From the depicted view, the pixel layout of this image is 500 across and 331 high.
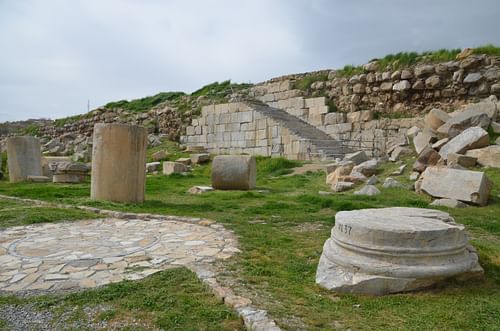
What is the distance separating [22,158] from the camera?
12.9 metres

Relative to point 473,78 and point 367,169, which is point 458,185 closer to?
point 367,169

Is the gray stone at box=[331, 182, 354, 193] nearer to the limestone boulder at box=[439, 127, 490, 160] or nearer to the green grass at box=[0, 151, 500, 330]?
the green grass at box=[0, 151, 500, 330]

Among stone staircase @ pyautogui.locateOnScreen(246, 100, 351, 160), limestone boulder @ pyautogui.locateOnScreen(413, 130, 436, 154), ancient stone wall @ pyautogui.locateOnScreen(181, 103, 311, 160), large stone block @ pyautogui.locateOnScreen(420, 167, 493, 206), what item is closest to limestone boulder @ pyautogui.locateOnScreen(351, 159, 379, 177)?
limestone boulder @ pyautogui.locateOnScreen(413, 130, 436, 154)

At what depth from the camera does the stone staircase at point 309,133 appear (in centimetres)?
1581

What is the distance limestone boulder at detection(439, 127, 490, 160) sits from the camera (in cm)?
965

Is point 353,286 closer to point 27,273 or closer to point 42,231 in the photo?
point 27,273

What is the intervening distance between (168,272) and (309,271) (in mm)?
1355

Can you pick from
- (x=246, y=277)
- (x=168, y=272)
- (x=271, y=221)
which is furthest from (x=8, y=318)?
(x=271, y=221)

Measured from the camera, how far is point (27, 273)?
12.5ft

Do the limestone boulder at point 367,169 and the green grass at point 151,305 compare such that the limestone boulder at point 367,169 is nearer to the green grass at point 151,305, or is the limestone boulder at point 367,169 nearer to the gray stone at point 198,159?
the gray stone at point 198,159

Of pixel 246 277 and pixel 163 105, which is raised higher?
pixel 163 105

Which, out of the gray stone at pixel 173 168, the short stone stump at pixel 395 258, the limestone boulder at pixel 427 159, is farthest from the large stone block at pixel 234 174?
the short stone stump at pixel 395 258

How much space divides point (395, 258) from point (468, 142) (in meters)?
7.63

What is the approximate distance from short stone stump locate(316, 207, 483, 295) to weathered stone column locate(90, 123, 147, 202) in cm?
513
